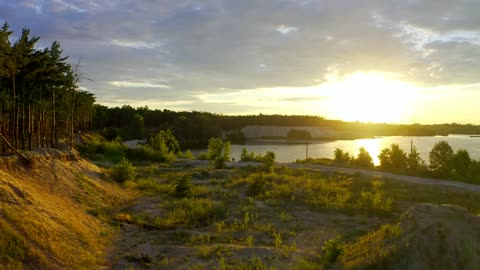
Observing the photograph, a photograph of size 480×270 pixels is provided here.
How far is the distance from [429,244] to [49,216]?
1232cm

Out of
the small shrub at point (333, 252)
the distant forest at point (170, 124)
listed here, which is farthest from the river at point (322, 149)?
the small shrub at point (333, 252)

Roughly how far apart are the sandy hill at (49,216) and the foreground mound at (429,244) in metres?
8.23

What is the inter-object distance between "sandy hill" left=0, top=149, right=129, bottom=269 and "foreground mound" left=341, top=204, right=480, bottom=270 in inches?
324

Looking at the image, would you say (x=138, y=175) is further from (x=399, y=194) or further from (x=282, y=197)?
(x=399, y=194)

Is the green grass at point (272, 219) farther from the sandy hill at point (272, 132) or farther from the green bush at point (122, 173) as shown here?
the sandy hill at point (272, 132)

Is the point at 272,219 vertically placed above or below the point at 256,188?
below

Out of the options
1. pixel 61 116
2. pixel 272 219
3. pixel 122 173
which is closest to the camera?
pixel 272 219

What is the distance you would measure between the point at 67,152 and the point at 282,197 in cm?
1420

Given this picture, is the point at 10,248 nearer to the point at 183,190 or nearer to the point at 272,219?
the point at 272,219

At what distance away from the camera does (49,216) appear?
14109 mm

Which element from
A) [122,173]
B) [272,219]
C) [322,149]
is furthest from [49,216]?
[322,149]

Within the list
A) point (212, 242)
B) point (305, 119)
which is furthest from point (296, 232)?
point (305, 119)

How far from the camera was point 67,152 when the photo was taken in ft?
82.9

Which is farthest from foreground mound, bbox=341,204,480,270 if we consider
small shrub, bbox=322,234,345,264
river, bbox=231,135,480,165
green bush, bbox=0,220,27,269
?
river, bbox=231,135,480,165
